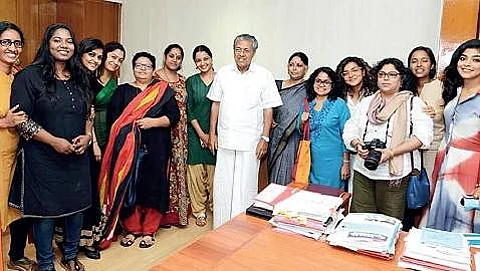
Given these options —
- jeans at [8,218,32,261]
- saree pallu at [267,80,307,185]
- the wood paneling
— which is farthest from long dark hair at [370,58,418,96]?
jeans at [8,218,32,261]

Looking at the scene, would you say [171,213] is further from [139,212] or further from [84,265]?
[84,265]

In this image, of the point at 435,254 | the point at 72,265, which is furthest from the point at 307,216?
the point at 72,265

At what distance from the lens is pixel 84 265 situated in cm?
273

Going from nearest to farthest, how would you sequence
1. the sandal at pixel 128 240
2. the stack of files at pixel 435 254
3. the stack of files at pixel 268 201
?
the stack of files at pixel 435 254
the stack of files at pixel 268 201
the sandal at pixel 128 240

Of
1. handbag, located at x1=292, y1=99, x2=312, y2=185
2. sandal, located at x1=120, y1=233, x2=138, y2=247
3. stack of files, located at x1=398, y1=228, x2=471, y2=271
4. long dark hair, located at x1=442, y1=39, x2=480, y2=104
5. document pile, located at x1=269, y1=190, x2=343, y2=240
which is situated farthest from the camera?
sandal, located at x1=120, y1=233, x2=138, y2=247

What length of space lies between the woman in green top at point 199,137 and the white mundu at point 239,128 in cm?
26

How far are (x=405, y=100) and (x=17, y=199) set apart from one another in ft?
7.00

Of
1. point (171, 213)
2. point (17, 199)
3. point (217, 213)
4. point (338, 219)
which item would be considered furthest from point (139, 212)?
point (338, 219)

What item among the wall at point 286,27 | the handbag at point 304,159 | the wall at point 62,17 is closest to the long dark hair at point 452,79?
the handbag at point 304,159

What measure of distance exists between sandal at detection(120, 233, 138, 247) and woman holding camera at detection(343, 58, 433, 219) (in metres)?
1.52

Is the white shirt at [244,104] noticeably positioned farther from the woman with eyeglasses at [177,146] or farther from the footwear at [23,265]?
the footwear at [23,265]

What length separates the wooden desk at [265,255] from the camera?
4.45 feet

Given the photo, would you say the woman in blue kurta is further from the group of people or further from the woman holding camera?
the woman holding camera

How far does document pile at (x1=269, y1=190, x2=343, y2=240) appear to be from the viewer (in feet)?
5.26
